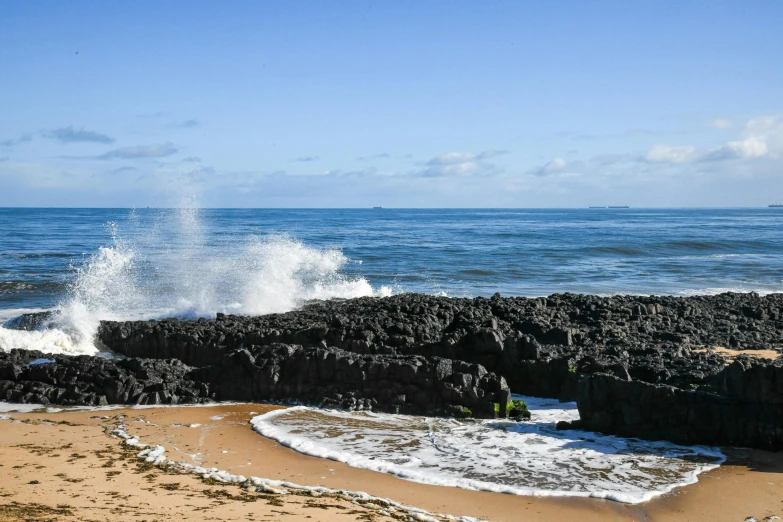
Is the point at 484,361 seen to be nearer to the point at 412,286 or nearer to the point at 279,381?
the point at 279,381

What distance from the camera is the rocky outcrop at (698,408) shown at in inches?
415

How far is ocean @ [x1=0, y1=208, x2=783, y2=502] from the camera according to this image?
10062 mm

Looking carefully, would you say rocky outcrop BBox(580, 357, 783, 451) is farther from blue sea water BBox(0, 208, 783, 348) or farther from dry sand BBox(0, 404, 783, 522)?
blue sea water BBox(0, 208, 783, 348)

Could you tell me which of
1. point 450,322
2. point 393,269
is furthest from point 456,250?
point 450,322

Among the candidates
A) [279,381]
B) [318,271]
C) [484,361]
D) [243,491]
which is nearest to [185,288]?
[318,271]

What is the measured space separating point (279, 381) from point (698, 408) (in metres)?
7.09

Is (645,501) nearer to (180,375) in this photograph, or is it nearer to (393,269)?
(180,375)

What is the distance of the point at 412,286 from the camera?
3134cm

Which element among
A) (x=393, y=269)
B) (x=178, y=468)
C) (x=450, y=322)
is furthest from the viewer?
(x=393, y=269)

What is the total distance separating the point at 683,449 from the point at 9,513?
876 centimetres

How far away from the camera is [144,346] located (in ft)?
57.2

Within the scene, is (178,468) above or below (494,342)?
below

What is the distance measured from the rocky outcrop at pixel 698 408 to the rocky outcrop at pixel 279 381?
1713 millimetres

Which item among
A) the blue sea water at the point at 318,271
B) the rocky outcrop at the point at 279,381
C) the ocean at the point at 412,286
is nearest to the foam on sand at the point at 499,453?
the ocean at the point at 412,286
